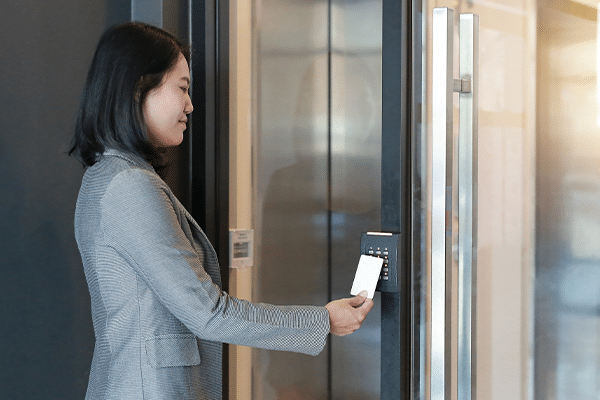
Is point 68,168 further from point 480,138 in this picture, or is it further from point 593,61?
point 593,61

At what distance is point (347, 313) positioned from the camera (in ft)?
4.54

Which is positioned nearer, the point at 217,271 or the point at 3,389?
the point at 217,271

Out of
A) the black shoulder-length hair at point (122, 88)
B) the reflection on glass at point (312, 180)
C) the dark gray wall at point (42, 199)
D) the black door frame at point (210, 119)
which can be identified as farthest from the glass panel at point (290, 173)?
the black shoulder-length hair at point (122, 88)

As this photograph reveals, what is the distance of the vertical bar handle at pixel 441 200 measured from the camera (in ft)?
4.55

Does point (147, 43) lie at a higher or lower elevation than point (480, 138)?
higher

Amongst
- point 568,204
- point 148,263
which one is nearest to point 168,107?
point 148,263

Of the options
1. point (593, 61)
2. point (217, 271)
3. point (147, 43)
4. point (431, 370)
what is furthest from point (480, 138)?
point (147, 43)

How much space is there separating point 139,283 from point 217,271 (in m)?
0.20

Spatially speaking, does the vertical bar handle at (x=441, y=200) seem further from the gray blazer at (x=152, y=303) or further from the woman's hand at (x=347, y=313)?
the gray blazer at (x=152, y=303)

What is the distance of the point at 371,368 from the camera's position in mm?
1989

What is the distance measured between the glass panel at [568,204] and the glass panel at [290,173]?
903 millimetres

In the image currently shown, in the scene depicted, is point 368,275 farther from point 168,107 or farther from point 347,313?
point 168,107

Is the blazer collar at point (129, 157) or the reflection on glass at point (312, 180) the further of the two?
the reflection on glass at point (312, 180)

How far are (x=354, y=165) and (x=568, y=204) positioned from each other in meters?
0.84
